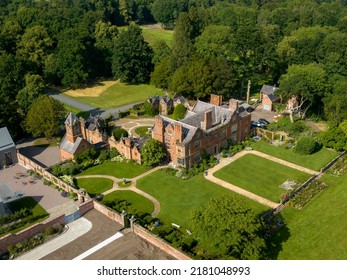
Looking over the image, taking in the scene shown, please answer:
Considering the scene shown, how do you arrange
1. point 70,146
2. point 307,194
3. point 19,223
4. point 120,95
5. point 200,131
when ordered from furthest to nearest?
point 120,95 < point 70,146 < point 200,131 < point 307,194 < point 19,223

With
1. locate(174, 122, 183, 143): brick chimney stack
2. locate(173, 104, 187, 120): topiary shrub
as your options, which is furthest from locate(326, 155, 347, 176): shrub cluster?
locate(173, 104, 187, 120): topiary shrub

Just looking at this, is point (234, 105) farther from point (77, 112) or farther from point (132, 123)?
point (77, 112)

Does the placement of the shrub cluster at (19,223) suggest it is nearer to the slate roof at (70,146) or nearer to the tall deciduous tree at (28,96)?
the slate roof at (70,146)

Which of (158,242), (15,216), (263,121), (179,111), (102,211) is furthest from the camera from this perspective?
(263,121)

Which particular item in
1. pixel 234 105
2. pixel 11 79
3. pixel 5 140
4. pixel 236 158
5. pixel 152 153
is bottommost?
pixel 236 158

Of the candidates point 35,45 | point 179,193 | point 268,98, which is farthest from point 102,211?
point 35,45

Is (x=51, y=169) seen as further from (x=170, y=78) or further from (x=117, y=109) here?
(x=170, y=78)
